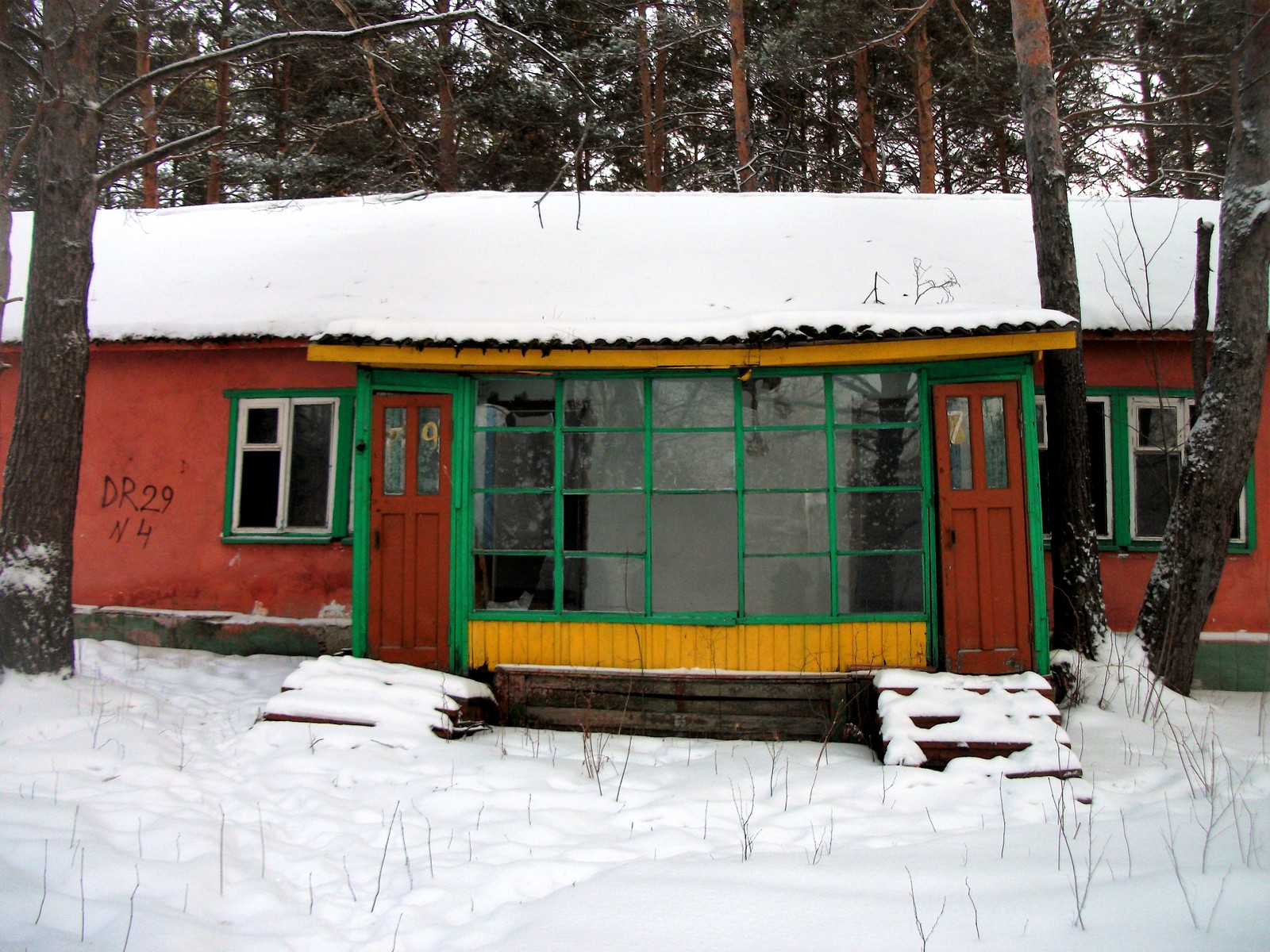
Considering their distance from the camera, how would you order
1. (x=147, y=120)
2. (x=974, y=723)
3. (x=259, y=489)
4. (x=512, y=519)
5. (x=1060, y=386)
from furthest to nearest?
(x=147, y=120)
(x=259, y=489)
(x=1060, y=386)
(x=512, y=519)
(x=974, y=723)

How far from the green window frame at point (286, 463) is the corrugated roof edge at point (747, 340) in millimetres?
2201

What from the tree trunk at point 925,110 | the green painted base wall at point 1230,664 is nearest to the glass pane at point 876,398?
the green painted base wall at point 1230,664

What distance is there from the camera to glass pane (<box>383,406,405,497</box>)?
621 cm

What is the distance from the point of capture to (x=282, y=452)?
7992 millimetres

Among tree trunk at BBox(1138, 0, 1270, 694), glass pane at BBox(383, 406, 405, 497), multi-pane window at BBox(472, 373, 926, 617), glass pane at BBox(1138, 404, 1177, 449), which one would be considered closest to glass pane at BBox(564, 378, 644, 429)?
multi-pane window at BBox(472, 373, 926, 617)

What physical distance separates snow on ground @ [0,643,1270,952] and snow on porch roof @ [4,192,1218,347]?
2779 millimetres

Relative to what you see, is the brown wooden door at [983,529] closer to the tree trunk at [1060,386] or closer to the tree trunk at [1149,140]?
the tree trunk at [1060,386]

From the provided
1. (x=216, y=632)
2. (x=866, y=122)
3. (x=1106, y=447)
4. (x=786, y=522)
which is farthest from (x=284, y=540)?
(x=866, y=122)

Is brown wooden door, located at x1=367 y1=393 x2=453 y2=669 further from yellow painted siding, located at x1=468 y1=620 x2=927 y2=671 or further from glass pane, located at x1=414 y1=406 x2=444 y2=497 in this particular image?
yellow painted siding, located at x1=468 y1=620 x2=927 y2=671

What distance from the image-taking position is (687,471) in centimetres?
626

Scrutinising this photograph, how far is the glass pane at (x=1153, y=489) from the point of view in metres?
7.62

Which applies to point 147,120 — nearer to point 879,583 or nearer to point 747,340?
point 747,340

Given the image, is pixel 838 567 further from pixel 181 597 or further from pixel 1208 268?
pixel 181 597

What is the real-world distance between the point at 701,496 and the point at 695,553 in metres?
0.42
